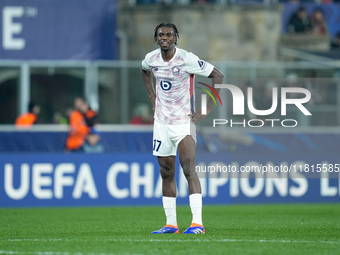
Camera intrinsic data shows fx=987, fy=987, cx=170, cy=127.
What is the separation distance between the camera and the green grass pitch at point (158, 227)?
31.7 ft

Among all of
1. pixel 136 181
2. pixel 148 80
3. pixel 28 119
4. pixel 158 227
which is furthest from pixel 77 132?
pixel 148 80

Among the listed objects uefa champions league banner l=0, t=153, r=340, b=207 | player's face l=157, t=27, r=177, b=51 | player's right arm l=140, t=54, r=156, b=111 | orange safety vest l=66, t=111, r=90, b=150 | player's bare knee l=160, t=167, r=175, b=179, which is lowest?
uefa champions league banner l=0, t=153, r=340, b=207

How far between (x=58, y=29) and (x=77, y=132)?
5283 mm

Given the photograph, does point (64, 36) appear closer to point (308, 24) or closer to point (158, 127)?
point (308, 24)

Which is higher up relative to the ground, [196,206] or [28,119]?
[28,119]

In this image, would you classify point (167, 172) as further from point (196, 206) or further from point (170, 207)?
point (196, 206)

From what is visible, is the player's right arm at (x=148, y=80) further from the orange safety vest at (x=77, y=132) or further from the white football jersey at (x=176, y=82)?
the orange safety vest at (x=77, y=132)

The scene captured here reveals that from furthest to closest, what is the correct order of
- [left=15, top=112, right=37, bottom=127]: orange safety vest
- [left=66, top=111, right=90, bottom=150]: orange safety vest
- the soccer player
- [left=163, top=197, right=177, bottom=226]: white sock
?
[left=15, top=112, right=37, bottom=127]: orange safety vest < [left=66, top=111, right=90, bottom=150]: orange safety vest < [left=163, top=197, right=177, bottom=226]: white sock < the soccer player

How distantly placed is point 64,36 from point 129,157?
20.3 ft

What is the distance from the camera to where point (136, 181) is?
1842 centimetres

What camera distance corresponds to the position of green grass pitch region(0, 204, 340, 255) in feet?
31.7

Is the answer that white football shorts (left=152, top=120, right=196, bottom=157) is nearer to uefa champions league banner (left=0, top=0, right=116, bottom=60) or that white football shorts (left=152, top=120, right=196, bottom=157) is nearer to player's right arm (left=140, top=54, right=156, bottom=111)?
player's right arm (left=140, top=54, right=156, bottom=111)

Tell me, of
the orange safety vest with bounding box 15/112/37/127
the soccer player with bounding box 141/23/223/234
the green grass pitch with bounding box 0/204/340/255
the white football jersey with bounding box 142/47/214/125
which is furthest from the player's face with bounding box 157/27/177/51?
the orange safety vest with bounding box 15/112/37/127

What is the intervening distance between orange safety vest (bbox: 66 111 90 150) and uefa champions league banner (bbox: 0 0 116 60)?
4.25 meters
